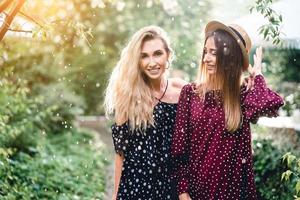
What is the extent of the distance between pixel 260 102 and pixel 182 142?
2.07 ft

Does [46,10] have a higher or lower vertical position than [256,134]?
higher

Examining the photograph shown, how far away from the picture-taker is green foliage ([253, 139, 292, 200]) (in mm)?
7218

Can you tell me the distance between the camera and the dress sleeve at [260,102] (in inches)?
165

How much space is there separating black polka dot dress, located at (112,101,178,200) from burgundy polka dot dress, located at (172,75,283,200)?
14 centimetres

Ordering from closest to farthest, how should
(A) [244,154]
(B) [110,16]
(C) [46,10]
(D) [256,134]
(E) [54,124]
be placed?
(A) [244,154] → (C) [46,10] → (D) [256,134] → (E) [54,124] → (B) [110,16]

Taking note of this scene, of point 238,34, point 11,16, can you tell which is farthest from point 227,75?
point 11,16

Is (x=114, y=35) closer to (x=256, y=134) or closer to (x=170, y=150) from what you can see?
(x=256, y=134)

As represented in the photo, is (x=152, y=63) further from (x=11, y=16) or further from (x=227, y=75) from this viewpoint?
(x=11, y=16)

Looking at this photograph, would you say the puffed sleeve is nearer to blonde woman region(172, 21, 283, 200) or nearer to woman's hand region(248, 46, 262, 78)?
blonde woman region(172, 21, 283, 200)

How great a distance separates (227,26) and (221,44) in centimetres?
15

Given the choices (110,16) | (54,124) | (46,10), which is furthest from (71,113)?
(46,10)

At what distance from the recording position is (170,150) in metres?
4.53

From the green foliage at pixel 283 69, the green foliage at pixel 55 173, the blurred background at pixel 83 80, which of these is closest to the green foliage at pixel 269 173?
the blurred background at pixel 83 80

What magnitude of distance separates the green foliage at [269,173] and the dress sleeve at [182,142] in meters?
2.88
